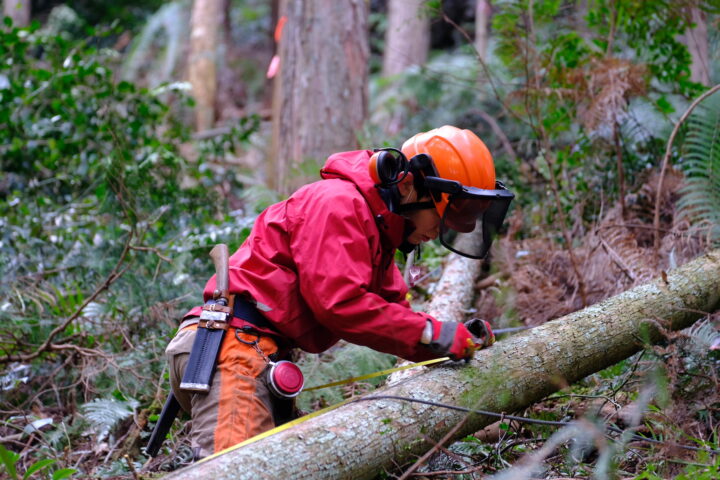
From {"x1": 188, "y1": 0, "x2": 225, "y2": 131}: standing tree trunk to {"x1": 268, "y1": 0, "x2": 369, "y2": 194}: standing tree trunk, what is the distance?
744cm

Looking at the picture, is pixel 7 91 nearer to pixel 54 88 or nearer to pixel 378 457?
pixel 54 88

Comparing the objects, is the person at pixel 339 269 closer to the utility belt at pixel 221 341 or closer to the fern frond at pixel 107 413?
the utility belt at pixel 221 341

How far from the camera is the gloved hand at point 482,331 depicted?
306cm

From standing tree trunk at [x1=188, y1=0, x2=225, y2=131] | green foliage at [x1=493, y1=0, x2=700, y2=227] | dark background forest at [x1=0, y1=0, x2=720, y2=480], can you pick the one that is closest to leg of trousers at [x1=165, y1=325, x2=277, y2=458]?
Result: dark background forest at [x1=0, y1=0, x2=720, y2=480]

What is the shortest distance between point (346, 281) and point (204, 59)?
12.4m

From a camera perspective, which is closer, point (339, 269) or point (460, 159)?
point (339, 269)

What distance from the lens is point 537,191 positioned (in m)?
6.38

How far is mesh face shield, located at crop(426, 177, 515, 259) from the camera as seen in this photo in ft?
9.41

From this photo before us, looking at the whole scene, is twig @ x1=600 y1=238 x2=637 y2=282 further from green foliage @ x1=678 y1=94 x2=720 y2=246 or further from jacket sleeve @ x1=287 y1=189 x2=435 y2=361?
jacket sleeve @ x1=287 y1=189 x2=435 y2=361

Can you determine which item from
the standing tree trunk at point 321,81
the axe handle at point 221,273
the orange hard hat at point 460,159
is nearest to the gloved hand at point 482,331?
the orange hard hat at point 460,159

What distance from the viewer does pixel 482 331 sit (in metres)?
3.10

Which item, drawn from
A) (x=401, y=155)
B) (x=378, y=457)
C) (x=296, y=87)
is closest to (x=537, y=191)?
(x=296, y=87)

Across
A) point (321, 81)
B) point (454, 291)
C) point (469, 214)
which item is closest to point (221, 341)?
point (469, 214)

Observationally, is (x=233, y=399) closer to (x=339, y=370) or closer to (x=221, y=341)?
(x=221, y=341)
